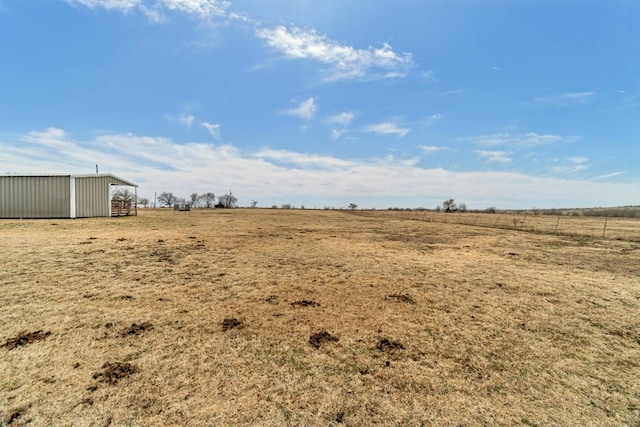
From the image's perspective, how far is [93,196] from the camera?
21.1 meters

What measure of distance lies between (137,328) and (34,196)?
23420 millimetres

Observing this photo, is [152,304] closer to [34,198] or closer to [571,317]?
[571,317]

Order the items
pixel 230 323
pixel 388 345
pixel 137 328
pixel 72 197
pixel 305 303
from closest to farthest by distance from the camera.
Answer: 1. pixel 388 345
2. pixel 137 328
3. pixel 230 323
4. pixel 305 303
5. pixel 72 197

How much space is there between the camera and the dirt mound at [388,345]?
11.4ft

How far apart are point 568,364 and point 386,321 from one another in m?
2.13

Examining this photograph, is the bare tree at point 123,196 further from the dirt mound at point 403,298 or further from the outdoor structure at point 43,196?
the dirt mound at point 403,298

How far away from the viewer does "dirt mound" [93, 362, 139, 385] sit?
2746 millimetres

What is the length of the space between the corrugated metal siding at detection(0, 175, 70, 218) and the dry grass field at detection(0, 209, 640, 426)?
16424 mm

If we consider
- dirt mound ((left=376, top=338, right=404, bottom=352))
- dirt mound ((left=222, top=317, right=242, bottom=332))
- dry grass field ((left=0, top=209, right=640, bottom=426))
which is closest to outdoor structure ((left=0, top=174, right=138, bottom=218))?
dry grass field ((left=0, top=209, right=640, bottom=426))

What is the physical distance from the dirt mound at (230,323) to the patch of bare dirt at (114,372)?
1118 mm

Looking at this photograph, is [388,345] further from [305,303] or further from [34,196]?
[34,196]

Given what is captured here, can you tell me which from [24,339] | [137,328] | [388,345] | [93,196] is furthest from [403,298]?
[93,196]

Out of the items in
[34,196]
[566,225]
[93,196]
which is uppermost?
[93,196]

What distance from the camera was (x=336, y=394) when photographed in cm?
264
